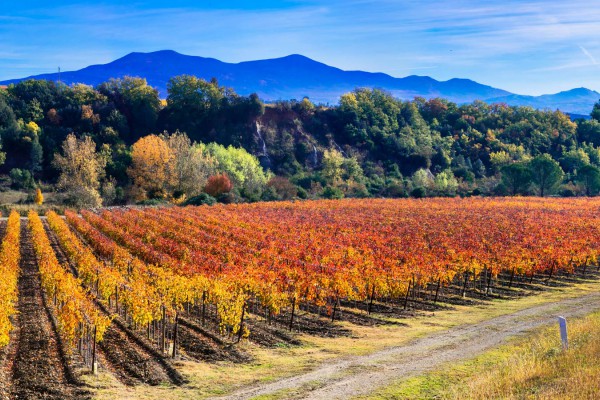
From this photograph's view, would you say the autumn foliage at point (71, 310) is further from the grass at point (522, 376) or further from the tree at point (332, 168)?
the tree at point (332, 168)

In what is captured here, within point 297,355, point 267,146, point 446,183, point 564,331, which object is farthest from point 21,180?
point 564,331

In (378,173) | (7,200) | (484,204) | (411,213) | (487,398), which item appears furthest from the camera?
(378,173)

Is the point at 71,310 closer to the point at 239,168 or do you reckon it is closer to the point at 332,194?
the point at 332,194

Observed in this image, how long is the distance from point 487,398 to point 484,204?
59341mm

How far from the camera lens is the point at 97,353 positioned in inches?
685

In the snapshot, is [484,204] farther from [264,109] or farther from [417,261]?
[264,109]

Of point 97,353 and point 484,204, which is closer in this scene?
point 97,353

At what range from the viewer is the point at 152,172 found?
82.9 metres

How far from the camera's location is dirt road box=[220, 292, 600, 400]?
14.5m

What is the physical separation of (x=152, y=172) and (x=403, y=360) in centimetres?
7067

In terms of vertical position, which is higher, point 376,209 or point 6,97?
point 6,97

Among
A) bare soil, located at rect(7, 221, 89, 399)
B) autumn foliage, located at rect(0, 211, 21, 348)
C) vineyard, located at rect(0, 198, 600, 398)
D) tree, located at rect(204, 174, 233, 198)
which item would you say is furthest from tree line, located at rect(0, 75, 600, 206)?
bare soil, located at rect(7, 221, 89, 399)

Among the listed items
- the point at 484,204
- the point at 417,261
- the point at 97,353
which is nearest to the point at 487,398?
the point at 97,353

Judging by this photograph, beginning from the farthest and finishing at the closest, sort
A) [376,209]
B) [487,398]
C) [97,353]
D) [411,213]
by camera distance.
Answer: [376,209] < [411,213] < [97,353] < [487,398]
